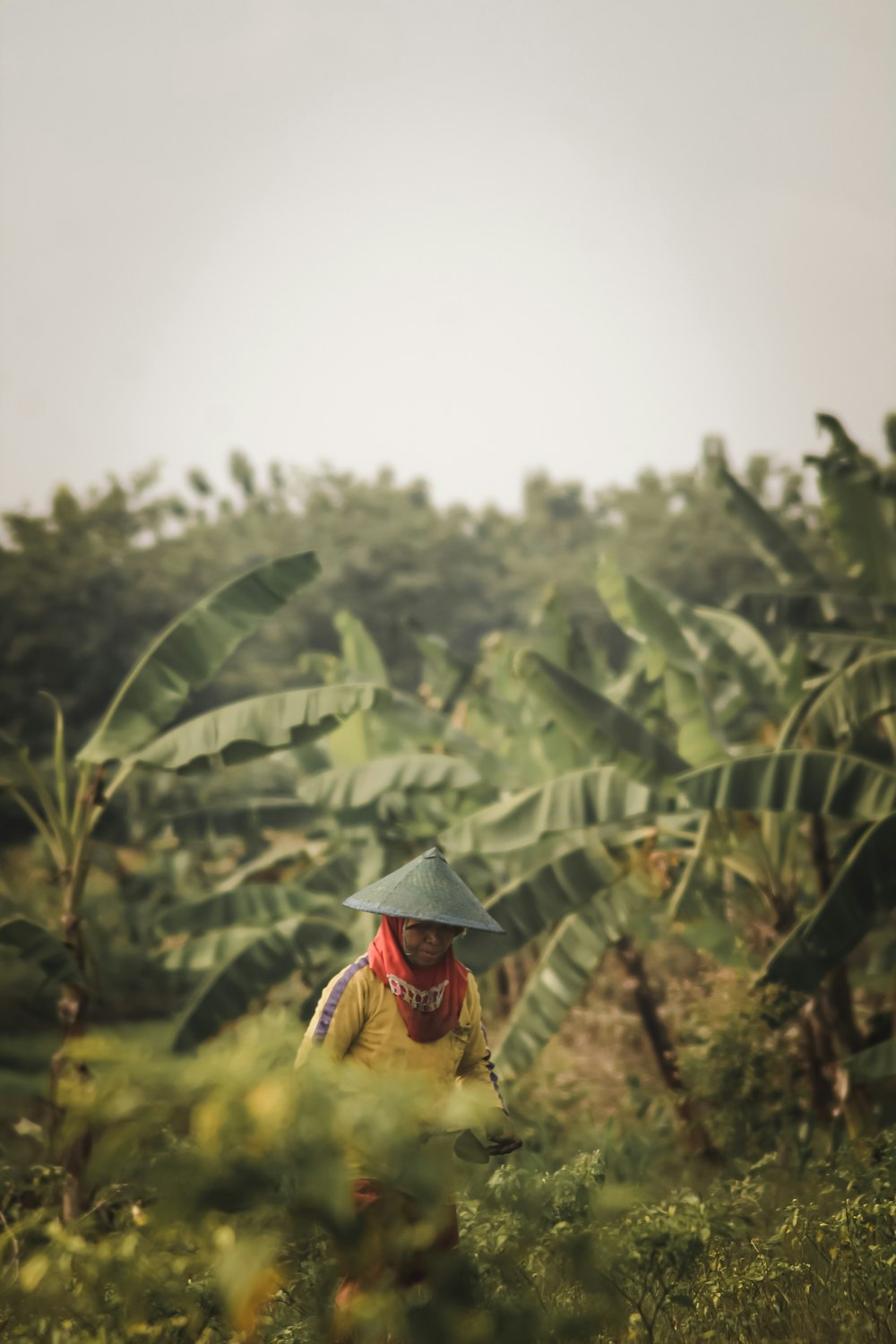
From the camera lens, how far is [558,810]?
7.20 meters

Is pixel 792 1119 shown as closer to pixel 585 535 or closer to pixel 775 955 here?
pixel 775 955

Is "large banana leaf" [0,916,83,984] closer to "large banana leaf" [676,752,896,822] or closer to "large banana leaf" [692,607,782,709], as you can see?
"large banana leaf" [676,752,896,822]

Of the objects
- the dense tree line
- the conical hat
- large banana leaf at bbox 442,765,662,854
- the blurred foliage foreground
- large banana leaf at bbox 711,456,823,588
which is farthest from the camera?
the dense tree line

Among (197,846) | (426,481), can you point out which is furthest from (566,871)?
(426,481)

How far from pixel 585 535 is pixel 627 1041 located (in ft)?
114

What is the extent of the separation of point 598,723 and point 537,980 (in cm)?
176

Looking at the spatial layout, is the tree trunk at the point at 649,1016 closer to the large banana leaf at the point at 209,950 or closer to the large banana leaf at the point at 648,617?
the large banana leaf at the point at 648,617

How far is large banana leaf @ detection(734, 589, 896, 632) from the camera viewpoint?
Answer: 330 inches

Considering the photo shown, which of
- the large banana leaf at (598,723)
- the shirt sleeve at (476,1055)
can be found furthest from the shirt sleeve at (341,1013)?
the large banana leaf at (598,723)

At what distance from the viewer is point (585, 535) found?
43.4 m

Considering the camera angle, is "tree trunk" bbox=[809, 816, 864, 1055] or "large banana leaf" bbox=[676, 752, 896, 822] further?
"tree trunk" bbox=[809, 816, 864, 1055]

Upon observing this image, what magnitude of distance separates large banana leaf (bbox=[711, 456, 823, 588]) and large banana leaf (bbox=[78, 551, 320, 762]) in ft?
11.1

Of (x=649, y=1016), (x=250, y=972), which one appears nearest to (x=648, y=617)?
(x=649, y=1016)

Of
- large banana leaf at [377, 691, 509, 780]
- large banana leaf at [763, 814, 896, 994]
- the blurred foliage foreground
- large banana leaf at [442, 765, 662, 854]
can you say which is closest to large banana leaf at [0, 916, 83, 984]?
large banana leaf at [442, 765, 662, 854]
